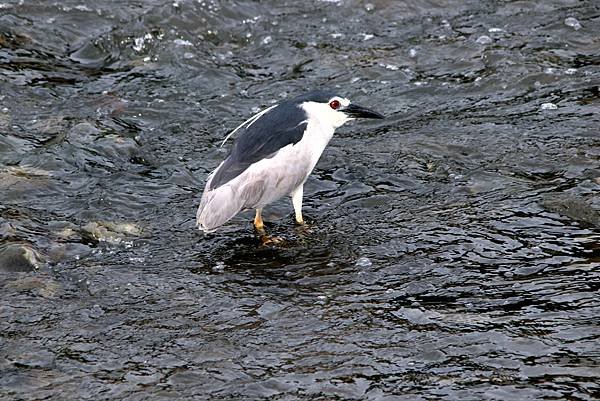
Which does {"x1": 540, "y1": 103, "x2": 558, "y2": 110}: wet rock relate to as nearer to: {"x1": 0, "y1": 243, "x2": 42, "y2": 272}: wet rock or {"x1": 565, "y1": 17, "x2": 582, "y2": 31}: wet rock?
{"x1": 565, "y1": 17, "x2": 582, "y2": 31}: wet rock

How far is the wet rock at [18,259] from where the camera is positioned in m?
6.86

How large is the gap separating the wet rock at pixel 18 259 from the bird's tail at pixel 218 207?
1.18 metres

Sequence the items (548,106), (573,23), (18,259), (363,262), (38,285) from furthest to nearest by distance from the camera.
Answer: (573,23) < (548,106) < (363,262) < (18,259) < (38,285)

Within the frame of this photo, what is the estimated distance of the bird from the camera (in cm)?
729

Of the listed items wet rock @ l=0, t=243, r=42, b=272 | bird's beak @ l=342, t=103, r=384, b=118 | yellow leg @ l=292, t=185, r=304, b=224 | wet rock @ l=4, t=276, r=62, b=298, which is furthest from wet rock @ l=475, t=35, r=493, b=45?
wet rock @ l=4, t=276, r=62, b=298

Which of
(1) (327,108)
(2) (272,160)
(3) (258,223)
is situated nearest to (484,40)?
(1) (327,108)

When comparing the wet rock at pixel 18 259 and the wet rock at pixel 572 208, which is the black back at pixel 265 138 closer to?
the wet rock at pixel 18 259

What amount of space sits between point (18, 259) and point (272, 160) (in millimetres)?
1991

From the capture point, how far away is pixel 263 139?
7.53 metres

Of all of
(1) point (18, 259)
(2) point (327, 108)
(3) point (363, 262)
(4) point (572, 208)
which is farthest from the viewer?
(2) point (327, 108)

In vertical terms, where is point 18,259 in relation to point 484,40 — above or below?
above

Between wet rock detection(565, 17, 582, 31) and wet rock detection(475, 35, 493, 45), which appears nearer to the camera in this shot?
wet rock detection(475, 35, 493, 45)

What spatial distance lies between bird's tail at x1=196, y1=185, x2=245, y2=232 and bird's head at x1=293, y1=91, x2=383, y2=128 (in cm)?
95

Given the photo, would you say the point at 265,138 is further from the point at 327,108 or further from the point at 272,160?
the point at 327,108
